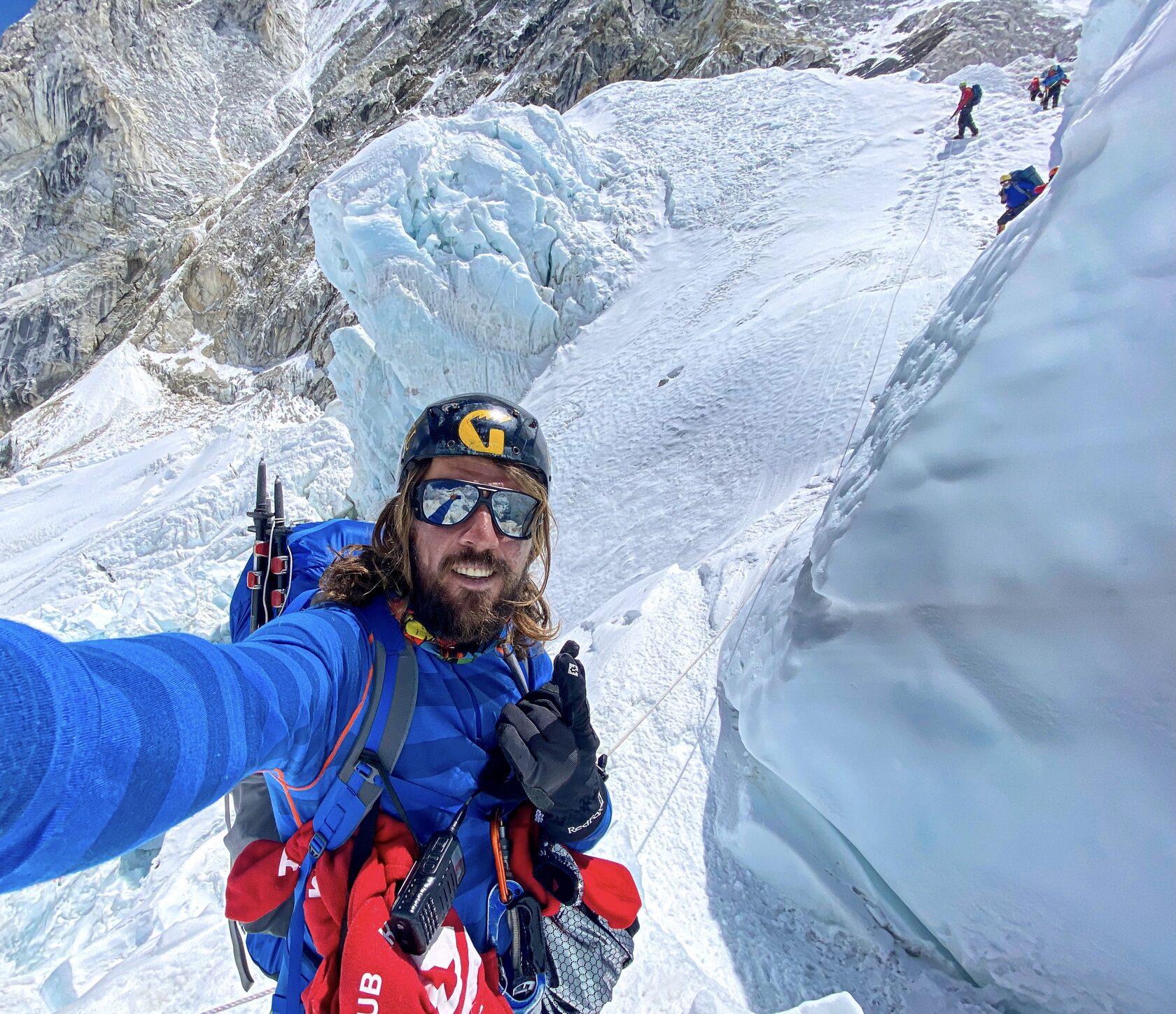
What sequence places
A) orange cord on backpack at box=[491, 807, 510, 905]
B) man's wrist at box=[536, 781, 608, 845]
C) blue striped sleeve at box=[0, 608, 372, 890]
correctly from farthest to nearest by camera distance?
man's wrist at box=[536, 781, 608, 845], orange cord on backpack at box=[491, 807, 510, 905], blue striped sleeve at box=[0, 608, 372, 890]

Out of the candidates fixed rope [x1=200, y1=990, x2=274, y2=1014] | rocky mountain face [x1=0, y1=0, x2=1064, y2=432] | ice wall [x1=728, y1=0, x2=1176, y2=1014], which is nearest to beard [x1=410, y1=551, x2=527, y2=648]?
ice wall [x1=728, y1=0, x2=1176, y2=1014]

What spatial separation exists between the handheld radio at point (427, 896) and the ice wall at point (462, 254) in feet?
32.1

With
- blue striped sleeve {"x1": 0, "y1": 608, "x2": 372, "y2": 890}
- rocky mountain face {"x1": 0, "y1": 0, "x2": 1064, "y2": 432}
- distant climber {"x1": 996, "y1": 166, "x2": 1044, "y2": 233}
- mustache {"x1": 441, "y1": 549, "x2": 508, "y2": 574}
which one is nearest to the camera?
blue striped sleeve {"x1": 0, "y1": 608, "x2": 372, "y2": 890}

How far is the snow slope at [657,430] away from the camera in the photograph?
1966mm

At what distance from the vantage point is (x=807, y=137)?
12.2 meters

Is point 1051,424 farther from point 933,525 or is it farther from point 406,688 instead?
point 406,688

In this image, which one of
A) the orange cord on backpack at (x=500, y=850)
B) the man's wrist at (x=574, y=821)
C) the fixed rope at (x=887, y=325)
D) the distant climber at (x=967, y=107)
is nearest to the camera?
the orange cord on backpack at (x=500, y=850)

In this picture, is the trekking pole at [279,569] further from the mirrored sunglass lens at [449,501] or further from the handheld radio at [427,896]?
the handheld radio at [427,896]

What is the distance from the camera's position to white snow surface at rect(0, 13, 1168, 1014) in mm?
1808

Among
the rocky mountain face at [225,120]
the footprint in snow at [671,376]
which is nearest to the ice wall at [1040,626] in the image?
the footprint in snow at [671,376]

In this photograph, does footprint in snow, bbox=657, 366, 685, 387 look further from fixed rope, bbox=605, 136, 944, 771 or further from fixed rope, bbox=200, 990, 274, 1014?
fixed rope, bbox=200, 990, 274, 1014

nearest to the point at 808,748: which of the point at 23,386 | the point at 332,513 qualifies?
the point at 332,513

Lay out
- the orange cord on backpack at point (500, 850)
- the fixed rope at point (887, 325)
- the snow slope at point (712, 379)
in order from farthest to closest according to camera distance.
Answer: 1. the fixed rope at point (887, 325)
2. the snow slope at point (712, 379)
3. the orange cord on backpack at point (500, 850)

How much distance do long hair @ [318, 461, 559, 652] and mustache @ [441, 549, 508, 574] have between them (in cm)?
11
